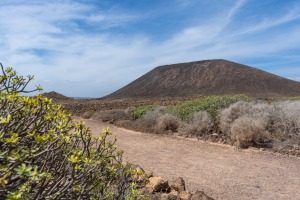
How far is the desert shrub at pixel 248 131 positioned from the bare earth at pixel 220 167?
0.34 m

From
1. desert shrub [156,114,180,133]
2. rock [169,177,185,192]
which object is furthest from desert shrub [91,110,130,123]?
rock [169,177,185,192]

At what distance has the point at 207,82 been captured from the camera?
52625 mm

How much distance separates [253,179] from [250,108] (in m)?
4.79

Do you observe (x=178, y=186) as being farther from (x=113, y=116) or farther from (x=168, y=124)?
(x=113, y=116)

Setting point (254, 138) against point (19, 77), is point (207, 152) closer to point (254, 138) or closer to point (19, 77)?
point (254, 138)

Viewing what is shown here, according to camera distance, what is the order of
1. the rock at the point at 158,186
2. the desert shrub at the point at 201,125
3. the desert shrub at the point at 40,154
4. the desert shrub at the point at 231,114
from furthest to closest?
1. the desert shrub at the point at 201,125
2. the desert shrub at the point at 231,114
3. the rock at the point at 158,186
4. the desert shrub at the point at 40,154

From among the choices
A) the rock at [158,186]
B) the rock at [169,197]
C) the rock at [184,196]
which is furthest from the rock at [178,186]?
the rock at [169,197]

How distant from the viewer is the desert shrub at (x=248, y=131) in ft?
30.1

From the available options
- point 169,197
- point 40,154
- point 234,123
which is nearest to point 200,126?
point 234,123

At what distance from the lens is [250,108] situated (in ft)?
35.8

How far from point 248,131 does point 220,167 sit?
2.25 meters

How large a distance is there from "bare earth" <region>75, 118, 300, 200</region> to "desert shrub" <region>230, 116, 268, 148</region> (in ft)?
1.10

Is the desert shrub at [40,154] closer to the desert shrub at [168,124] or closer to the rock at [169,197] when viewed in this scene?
the rock at [169,197]

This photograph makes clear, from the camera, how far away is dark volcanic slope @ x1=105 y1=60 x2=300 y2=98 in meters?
47.9
